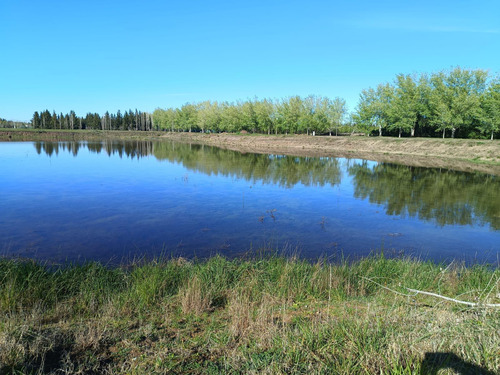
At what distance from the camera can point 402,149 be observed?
163ft

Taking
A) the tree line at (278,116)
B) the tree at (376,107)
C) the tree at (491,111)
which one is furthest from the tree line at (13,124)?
the tree at (491,111)

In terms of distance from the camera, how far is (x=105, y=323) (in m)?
4.93

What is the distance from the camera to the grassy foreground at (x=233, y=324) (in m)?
3.86

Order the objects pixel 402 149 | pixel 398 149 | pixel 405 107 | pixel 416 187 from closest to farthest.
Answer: pixel 416 187 < pixel 402 149 < pixel 398 149 < pixel 405 107

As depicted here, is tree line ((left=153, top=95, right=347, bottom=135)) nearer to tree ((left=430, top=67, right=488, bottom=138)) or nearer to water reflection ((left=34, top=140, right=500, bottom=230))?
tree ((left=430, top=67, right=488, bottom=138))

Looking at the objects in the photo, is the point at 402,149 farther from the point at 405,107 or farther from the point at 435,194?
the point at 435,194

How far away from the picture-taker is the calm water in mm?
10078

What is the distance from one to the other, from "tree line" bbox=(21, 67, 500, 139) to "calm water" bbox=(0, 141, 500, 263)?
30.0 m

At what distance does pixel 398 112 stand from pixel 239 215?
52432 mm

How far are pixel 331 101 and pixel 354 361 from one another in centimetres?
7471

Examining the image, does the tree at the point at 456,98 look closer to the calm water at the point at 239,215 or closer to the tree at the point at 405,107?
the tree at the point at 405,107

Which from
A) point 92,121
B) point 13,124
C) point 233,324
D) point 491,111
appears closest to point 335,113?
point 491,111

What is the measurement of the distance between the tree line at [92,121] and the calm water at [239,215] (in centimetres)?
11968

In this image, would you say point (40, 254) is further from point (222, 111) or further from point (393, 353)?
point (222, 111)
